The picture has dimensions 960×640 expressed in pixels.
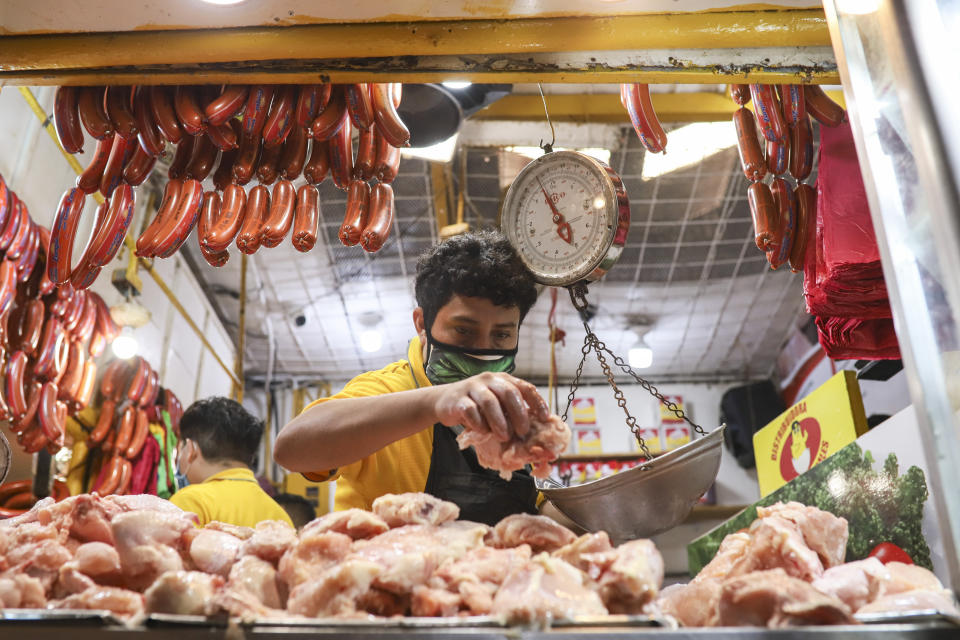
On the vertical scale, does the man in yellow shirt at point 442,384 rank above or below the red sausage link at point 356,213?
below

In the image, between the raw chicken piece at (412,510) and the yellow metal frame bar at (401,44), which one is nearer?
the raw chicken piece at (412,510)

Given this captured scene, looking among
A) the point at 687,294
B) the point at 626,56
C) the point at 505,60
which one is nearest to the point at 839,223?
the point at 626,56

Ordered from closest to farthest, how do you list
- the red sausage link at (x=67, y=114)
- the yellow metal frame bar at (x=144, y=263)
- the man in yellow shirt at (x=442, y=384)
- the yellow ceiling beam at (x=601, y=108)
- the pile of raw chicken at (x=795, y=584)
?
1. the pile of raw chicken at (x=795, y=584)
2. the man in yellow shirt at (x=442, y=384)
3. the red sausage link at (x=67, y=114)
4. the yellow metal frame bar at (x=144, y=263)
5. the yellow ceiling beam at (x=601, y=108)

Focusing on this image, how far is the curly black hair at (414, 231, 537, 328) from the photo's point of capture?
2.27 meters

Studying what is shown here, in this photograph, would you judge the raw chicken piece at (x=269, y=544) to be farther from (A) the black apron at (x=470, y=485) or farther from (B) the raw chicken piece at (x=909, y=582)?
(B) the raw chicken piece at (x=909, y=582)

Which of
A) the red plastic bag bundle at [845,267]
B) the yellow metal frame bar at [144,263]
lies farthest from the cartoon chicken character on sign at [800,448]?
the yellow metal frame bar at [144,263]

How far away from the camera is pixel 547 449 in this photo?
4.59ft

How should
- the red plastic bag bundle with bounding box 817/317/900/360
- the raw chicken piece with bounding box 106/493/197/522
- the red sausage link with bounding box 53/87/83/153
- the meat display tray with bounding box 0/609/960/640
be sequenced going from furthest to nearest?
the red plastic bag bundle with bounding box 817/317/900/360 → the red sausage link with bounding box 53/87/83/153 → the raw chicken piece with bounding box 106/493/197/522 → the meat display tray with bounding box 0/609/960/640

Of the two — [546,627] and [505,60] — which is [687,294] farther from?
[546,627]

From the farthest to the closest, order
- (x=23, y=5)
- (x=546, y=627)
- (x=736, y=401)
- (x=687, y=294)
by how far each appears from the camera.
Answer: (x=736, y=401)
(x=687, y=294)
(x=23, y=5)
(x=546, y=627)

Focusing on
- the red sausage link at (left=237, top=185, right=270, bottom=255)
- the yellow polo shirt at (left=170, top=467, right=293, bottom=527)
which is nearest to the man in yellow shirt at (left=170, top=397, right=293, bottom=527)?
the yellow polo shirt at (left=170, top=467, right=293, bottom=527)

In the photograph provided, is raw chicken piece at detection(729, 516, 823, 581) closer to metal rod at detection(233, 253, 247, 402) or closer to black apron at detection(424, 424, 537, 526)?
black apron at detection(424, 424, 537, 526)

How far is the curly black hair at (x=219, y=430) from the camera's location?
3.81 meters

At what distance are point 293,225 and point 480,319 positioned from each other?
1241mm
